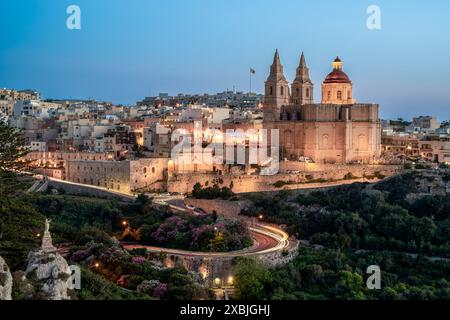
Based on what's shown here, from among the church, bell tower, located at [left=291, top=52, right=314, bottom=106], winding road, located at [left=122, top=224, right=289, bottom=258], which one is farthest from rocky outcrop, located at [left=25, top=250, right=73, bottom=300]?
bell tower, located at [left=291, top=52, right=314, bottom=106]

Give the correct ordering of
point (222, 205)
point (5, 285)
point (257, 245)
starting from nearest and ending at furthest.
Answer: point (5, 285) < point (257, 245) < point (222, 205)

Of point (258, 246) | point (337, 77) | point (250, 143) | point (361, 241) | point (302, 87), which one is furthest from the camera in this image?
point (302, 87)

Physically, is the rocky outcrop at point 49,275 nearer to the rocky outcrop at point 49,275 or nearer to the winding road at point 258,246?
the rocky outcrop at point 49,275

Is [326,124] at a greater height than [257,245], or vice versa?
[326,124]

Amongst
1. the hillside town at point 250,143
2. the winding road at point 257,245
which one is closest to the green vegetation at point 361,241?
the winding road at point 257,245

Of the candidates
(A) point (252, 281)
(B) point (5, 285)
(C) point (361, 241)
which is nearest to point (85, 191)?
(C) point (361, 241)

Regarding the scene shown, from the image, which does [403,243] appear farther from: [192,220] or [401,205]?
[192,220]

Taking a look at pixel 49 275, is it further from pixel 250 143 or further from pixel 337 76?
pixel 337 76
